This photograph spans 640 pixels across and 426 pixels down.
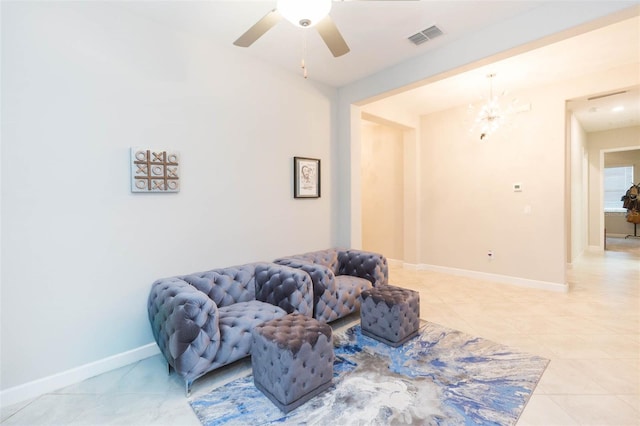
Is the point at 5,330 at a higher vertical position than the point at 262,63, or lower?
lower

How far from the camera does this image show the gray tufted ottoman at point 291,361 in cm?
202

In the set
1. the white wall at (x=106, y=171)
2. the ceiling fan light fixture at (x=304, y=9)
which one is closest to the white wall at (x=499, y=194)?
the white wall at (x=106, y=171)

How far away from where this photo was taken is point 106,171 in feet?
8.49

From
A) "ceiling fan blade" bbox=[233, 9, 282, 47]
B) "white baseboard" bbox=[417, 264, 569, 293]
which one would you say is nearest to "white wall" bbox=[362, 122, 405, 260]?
"white baseboard" bbox=[417, 264, 569, 293]

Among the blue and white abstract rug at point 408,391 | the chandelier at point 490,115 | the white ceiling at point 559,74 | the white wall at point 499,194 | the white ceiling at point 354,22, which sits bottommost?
the blue and white abstract rug at point 408,391

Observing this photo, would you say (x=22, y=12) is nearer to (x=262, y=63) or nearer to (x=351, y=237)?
(x=262, y=63)

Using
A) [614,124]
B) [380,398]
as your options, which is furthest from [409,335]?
[614,124]

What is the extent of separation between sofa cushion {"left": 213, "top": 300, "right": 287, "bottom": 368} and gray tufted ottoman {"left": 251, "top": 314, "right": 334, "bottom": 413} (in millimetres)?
184

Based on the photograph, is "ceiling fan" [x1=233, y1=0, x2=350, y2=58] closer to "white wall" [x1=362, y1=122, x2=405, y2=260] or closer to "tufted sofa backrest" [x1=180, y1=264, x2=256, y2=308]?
"tufted sofa backrest" [x1=180, y1=264, x2=256, y2=308]

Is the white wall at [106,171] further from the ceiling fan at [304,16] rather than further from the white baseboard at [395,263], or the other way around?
the white baseboard at [395,263]

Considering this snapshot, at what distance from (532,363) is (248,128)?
12.1ft

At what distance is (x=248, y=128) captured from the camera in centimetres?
353

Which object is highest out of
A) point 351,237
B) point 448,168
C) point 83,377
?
point 448,168

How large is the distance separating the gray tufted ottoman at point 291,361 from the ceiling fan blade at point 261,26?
2.21 meters
